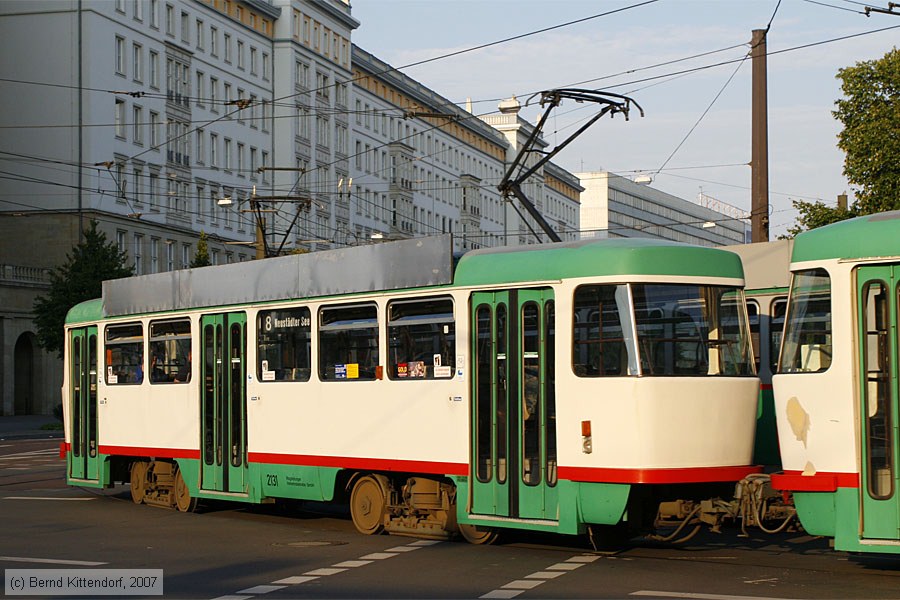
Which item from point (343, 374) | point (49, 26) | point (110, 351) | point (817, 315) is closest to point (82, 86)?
point (49, 26)

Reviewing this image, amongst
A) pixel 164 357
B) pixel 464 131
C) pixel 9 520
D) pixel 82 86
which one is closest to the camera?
pixel 9 520

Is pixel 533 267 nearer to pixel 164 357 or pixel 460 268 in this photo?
pixel 460 268

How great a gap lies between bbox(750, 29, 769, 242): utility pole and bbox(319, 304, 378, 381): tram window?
909 centimetres

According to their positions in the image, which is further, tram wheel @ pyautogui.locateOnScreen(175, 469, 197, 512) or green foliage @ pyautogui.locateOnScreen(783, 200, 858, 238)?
green foliage @ pyautogui.locateOnScreen(783, 200, 858, 238)

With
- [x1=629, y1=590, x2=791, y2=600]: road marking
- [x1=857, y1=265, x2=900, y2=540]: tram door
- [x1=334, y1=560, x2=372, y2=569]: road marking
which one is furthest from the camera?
[x1=334, y1=560, x2=372, y2=569]: road marking

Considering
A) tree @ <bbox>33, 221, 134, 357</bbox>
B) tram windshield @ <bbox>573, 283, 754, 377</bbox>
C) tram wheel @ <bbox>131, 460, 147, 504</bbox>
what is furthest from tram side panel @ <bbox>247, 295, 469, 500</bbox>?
tree @ <bbox>33, 221, 134, 357</bbox>

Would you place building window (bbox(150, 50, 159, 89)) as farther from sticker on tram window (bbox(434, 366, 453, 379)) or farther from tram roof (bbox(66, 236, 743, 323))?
sticker on tram window (bbox(434, 366, 453, 379))

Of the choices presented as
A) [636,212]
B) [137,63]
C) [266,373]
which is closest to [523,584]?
[266,373]

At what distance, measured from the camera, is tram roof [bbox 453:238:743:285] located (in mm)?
13242

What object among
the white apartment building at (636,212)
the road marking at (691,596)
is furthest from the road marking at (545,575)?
the white apartment building at (636,212)

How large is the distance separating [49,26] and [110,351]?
159 feet

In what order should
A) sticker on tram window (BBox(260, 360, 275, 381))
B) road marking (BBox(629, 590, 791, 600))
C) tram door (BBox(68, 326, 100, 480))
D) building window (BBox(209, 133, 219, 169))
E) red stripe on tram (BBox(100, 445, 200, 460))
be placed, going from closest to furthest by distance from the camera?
road marking (BBox(629, 590, 791, 600))
sticker on tram window (BBox(260, 360, 275, 381))
red stripe on tram (BBox(100, 445, 200, 460))
tram door (BBox(68, 326, 100, 480))
building window (BBox(209, 133, 219, 169))

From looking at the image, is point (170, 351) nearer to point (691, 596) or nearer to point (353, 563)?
point (353, 563)

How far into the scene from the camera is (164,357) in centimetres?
1961
